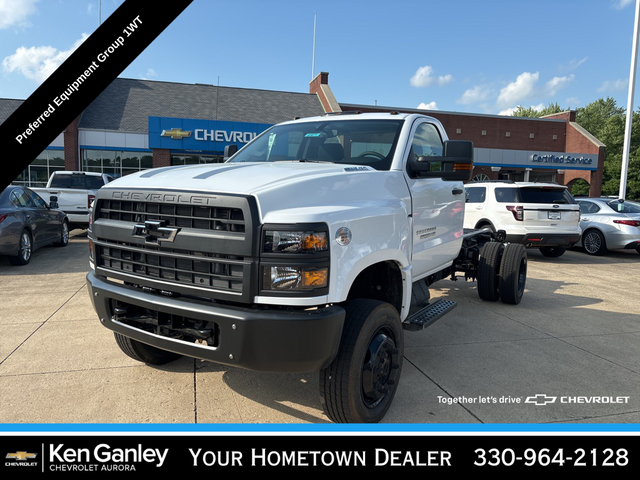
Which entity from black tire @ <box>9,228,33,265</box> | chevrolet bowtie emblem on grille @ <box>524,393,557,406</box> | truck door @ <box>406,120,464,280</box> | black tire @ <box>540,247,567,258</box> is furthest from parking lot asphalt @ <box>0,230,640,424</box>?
black tire @ <box>540,247,567,258</box>

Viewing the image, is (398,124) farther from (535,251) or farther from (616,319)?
(535,251)

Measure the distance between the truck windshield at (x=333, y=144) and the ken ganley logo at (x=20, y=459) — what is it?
2.74 metres

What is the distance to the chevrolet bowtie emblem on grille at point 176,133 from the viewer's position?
23.8 m

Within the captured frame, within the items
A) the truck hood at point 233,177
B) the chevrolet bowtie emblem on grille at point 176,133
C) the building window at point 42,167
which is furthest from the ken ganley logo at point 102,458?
the building window at point 42,167

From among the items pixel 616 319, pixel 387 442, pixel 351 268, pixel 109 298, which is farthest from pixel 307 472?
pixel 616 319

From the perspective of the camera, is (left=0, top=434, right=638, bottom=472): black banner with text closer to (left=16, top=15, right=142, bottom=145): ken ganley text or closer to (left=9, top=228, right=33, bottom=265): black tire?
(left=16, top=15, right=142, bottom=145): ken ganley text

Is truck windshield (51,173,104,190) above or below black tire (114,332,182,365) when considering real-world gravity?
above

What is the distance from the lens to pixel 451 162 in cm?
377

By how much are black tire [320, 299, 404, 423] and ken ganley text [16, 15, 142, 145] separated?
2.39m

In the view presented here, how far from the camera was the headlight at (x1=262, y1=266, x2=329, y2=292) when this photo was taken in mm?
2584

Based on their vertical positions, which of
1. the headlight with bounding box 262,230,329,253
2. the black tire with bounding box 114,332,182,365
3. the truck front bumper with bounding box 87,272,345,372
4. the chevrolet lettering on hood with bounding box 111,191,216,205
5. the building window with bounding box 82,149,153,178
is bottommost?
the black tire with bounding box 114,332,182,365

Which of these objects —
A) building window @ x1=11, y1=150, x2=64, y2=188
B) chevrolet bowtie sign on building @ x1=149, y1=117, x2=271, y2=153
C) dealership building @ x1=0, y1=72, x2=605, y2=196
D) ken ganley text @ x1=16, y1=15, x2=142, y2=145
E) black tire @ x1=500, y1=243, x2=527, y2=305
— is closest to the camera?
ken ganley text @ x1=16, y1=15, x2=142, y2=145

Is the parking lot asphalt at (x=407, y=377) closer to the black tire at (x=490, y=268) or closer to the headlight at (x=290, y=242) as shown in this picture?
the black tire at (x=490, y=268)

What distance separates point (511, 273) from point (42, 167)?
28.2m
